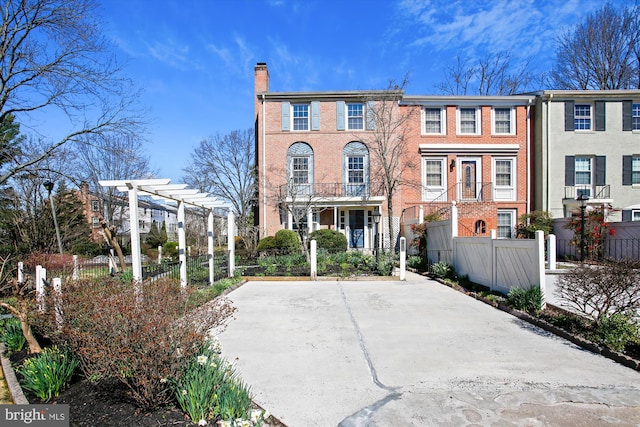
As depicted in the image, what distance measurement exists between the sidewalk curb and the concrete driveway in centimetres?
217

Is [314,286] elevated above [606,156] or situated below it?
below

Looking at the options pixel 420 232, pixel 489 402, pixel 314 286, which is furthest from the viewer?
pixel 420 232

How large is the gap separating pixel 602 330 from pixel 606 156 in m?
20.3

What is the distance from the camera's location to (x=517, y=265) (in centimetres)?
847

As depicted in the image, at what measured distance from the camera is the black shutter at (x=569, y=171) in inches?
830

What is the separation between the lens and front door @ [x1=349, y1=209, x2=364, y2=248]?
22016mm

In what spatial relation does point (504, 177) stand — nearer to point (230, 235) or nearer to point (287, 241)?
point (287, 241)

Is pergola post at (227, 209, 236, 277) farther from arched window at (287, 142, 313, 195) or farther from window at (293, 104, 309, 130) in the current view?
window at (293, 104, 309, 130)

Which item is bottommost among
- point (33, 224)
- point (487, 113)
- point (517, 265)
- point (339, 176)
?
point (517, 265)

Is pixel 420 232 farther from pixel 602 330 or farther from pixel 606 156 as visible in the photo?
pixel 606 156

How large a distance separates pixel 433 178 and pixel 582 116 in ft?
29.7

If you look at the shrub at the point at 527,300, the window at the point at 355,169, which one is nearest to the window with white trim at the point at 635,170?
the window at the point at 355,169

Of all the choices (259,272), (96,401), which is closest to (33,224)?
(259,272)

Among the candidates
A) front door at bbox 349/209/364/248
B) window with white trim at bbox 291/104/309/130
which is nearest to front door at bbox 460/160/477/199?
front door at bbox 349/209/364/248
